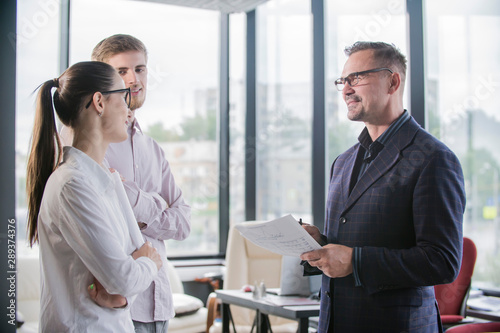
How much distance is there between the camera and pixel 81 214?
4.29 feet

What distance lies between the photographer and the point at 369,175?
1.77m

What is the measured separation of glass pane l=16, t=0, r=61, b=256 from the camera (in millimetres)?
4555

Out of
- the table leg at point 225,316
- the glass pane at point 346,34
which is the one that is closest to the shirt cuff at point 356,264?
the table leg at point 225,316

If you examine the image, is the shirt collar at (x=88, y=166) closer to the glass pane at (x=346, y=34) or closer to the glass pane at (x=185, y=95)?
the glass pane at (x=346, y=34)

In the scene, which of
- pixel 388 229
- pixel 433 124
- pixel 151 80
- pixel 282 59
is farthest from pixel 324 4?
pixel 388 229

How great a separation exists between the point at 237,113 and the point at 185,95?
1.89 ft

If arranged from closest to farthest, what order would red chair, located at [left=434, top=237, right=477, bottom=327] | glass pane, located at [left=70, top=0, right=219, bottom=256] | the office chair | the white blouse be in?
the white blouse → red chair, located at [left=434, top=237, right=477, bottom=327] → the office chair → glass pane, located at [left=70, top=0, right=219, bottom=256]

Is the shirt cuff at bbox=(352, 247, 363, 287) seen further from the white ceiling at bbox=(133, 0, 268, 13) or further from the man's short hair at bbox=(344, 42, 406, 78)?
the white ceiling at bbox=(133, 0, 268, 13)

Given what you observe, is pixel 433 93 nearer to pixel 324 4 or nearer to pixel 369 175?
pixel 324 4

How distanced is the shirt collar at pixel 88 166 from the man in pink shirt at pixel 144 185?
1.12 feet

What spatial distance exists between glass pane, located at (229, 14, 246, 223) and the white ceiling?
0.58ft

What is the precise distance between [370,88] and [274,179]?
314 cm

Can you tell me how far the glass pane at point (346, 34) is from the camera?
385 centimetres

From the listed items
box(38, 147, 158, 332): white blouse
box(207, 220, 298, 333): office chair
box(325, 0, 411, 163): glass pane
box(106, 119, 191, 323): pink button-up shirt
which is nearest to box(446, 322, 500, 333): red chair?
box(106, 119, 191, 323): pink button-up shirt
